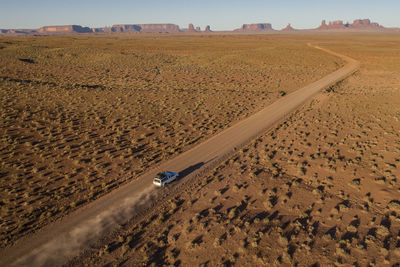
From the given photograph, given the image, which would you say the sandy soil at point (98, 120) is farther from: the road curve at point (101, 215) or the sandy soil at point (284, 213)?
the sandy soil at point (284, 213)

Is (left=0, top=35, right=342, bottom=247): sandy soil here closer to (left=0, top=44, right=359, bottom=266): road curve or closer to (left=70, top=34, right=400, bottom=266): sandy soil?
(left=0, top=44, right=359, bottom=266): road curve

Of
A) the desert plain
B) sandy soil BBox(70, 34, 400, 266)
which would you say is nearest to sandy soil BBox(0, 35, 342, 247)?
the desert plain

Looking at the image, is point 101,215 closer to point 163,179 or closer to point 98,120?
point 163,179

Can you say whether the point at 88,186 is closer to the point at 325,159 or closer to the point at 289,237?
the point at 289,237

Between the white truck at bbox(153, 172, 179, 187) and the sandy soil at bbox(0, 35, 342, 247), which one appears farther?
the white truck at bbox(153, 172, 179, 187)

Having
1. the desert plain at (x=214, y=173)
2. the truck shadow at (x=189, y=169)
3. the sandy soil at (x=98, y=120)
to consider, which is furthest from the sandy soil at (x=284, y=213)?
the sandy soil at (x=98, y=120)

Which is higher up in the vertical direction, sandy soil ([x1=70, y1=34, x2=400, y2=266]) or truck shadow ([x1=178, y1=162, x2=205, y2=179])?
truck shadow ([x1=178, y1=162, x2=205, y2=179])
